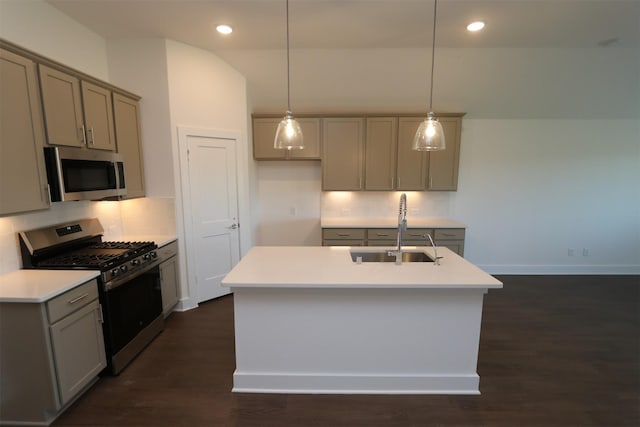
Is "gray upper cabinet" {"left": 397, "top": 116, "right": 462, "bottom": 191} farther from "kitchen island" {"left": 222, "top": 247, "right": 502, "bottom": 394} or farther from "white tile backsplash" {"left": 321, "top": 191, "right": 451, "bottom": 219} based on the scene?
"kitchen island" {"left": 222, "top": 247, "right": 502, "bottom": 394}

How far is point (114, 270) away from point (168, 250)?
89 cm

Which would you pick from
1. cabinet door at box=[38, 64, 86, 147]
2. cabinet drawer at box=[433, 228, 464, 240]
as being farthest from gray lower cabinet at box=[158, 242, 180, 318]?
cabinet drawer at box=[433, 228, 464, 240]

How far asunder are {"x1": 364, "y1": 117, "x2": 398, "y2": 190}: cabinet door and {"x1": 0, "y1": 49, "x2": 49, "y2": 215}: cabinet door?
3518 millimetres

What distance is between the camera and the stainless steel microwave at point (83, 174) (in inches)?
84.9

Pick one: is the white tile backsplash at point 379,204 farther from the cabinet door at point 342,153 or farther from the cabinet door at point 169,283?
the cabinet door at point 169,283

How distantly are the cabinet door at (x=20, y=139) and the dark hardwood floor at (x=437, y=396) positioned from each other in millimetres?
1508

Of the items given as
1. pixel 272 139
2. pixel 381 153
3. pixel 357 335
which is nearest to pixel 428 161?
pixel 381 153

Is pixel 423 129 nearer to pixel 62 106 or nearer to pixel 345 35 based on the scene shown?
pixel 345 35

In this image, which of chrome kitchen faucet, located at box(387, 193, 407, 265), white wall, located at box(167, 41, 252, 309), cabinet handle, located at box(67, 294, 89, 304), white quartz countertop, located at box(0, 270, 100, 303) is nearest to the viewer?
white quartz countertop, located at box(0, 270, 100, 303)

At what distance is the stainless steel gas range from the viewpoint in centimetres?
223

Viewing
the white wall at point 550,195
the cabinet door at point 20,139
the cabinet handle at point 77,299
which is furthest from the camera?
the white wall at point 550,195

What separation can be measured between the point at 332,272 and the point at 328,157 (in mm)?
2530

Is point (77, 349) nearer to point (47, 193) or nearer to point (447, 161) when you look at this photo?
point (47, 193)

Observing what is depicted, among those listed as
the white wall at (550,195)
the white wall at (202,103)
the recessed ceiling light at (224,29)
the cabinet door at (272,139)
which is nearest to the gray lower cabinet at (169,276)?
the white wall at (202,103)
